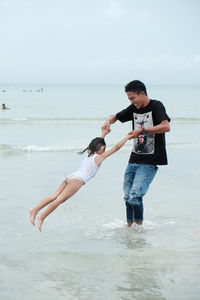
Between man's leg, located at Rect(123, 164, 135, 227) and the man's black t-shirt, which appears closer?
the man's black t-shirt

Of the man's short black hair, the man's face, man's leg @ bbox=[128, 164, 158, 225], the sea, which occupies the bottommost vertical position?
the sea

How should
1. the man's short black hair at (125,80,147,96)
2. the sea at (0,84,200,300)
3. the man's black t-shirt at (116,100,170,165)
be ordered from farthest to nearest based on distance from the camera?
the man's black t-shirt at (116,100,170,165)
the man's short black hair at (125,80,147,96)
the sea at (0,84,200,300)

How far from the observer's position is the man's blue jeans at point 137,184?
20.0 feet

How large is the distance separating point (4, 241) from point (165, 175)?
5.51m

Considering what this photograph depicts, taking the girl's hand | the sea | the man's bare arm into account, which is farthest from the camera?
the man's bare arm

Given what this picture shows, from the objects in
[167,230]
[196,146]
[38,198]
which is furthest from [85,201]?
[196,146]

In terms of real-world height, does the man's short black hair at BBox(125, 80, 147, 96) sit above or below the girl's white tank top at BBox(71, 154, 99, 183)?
above

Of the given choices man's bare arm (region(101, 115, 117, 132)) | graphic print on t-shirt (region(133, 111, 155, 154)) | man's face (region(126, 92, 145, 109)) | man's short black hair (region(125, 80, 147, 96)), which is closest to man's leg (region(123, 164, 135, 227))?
graphic print on t-shirt (region(133, 111, 155, 154))

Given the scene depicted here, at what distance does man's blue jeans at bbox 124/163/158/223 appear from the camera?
20.0ft

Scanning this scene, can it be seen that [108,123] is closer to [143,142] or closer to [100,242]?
[143,142]

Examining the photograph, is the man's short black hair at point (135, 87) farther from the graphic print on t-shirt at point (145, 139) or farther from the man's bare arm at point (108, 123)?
the man's bare arm at point (108, 123)

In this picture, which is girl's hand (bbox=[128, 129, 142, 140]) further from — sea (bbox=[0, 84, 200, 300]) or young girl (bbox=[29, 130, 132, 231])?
sea (bbox=[0, 84, 200, 300])

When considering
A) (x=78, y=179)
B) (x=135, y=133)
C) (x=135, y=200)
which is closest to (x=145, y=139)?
(x=135, y=133)

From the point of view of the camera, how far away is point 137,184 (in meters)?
6.10
